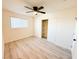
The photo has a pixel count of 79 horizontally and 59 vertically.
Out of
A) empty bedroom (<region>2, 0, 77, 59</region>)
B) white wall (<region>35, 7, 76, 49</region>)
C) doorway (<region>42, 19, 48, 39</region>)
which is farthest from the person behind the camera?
doorway (<region>42, 19, 48, 39</region>)

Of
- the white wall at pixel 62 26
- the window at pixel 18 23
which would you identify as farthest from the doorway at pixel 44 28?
the window at pixel 18 23

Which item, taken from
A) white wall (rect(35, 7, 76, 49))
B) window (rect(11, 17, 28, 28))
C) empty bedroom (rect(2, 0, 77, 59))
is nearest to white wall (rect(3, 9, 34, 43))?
empty bedroom (rect(2, 0, 77, 59))

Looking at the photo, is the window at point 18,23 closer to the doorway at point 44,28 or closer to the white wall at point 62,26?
the doorway at point 44,28

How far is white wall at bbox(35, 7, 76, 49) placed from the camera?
14.6 feet

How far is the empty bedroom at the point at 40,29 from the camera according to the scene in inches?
145

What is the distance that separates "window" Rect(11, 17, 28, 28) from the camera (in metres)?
6.43

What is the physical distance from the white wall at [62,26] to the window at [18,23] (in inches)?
110

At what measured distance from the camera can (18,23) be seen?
718cm

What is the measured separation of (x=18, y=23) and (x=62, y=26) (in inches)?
162

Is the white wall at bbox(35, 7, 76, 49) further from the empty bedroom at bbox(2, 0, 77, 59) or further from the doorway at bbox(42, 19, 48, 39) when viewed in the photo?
the doorway at bbox(42, 19, 48, 39)

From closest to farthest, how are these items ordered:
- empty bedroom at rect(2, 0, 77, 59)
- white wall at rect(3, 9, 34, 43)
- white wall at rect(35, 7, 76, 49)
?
empty bedroom at rect(2, 0, 77, 59) < white wall at rect(35, 7, 76, 49) < white wall at rect(3, 9, 34, 43)

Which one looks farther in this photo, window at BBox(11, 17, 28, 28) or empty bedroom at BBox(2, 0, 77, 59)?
window at BBox(11, 17, 28, 28)

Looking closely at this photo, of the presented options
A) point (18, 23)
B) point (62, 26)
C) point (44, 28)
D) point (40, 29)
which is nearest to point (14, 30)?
point (18, 23)

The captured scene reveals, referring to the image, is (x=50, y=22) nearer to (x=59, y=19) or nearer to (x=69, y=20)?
(x=59, y=19)
